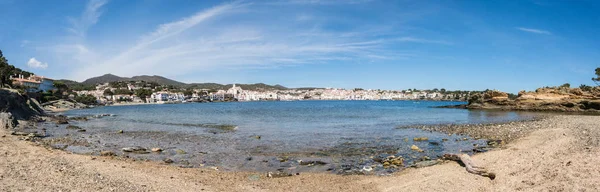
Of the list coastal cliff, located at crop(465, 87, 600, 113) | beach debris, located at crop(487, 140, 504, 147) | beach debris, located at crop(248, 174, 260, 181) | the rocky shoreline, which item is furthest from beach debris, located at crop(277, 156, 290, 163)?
coastal cliff, located at crop(465, 87, 600, 113)

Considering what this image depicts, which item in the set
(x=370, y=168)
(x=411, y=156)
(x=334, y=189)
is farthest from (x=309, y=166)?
(x=411, y=156)

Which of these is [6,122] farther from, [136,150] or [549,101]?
[549,101]

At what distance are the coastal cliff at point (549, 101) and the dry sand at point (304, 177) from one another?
63636 millimetres

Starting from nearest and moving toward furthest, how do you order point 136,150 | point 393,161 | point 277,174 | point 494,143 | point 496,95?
point 277,174
point 393,161
point 136,150
point 494,143
point 496,95

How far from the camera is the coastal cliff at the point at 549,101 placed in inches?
2571

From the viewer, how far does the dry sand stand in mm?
10023

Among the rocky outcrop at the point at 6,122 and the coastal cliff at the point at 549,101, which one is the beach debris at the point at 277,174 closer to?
the rocky outcrop at the point at 6,122

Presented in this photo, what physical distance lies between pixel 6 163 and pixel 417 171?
1617 cm

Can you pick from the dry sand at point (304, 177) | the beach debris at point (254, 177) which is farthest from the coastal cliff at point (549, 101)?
the beach debris at point (254, 177)

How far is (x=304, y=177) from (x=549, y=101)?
77.9 metres

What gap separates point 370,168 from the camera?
1591 cm

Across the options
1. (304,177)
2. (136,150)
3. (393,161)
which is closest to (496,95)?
(393,161)

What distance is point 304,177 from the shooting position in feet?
46.6

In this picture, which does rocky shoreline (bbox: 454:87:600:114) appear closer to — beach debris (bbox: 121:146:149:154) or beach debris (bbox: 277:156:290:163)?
beach debris (bbox: 277:156:290:163)
